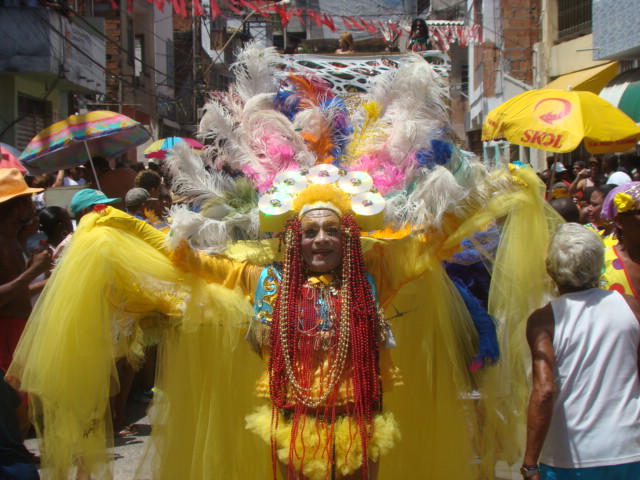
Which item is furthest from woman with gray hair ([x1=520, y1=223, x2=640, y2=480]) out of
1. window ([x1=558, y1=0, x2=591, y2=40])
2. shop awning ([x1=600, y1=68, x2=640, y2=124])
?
window ([x1=558, y1=0, x2=591, y2=40])

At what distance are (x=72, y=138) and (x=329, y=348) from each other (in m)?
4.11

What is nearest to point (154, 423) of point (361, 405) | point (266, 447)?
point (266, 447)

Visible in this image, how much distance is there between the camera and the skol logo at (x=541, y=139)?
18.6ft

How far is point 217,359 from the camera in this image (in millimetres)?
3906

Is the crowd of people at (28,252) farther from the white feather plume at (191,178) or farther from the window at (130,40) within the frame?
the window at (130,40)

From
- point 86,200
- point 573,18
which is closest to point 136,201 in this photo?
point 86,200

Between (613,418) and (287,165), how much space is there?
2.07 metres

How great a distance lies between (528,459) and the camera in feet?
8.94

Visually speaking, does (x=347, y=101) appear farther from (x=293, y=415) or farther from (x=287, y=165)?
(x=293, y=415)

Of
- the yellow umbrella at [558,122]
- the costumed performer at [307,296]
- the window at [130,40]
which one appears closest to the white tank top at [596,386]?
the costumed performer at [307,296]

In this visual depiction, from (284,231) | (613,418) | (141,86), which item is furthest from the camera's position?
(141,86)

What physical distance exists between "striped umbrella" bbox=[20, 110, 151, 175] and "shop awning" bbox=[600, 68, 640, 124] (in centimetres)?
712

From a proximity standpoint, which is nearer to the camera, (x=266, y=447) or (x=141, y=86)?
(x=266, y=447)

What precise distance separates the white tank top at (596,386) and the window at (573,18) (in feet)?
45.4
